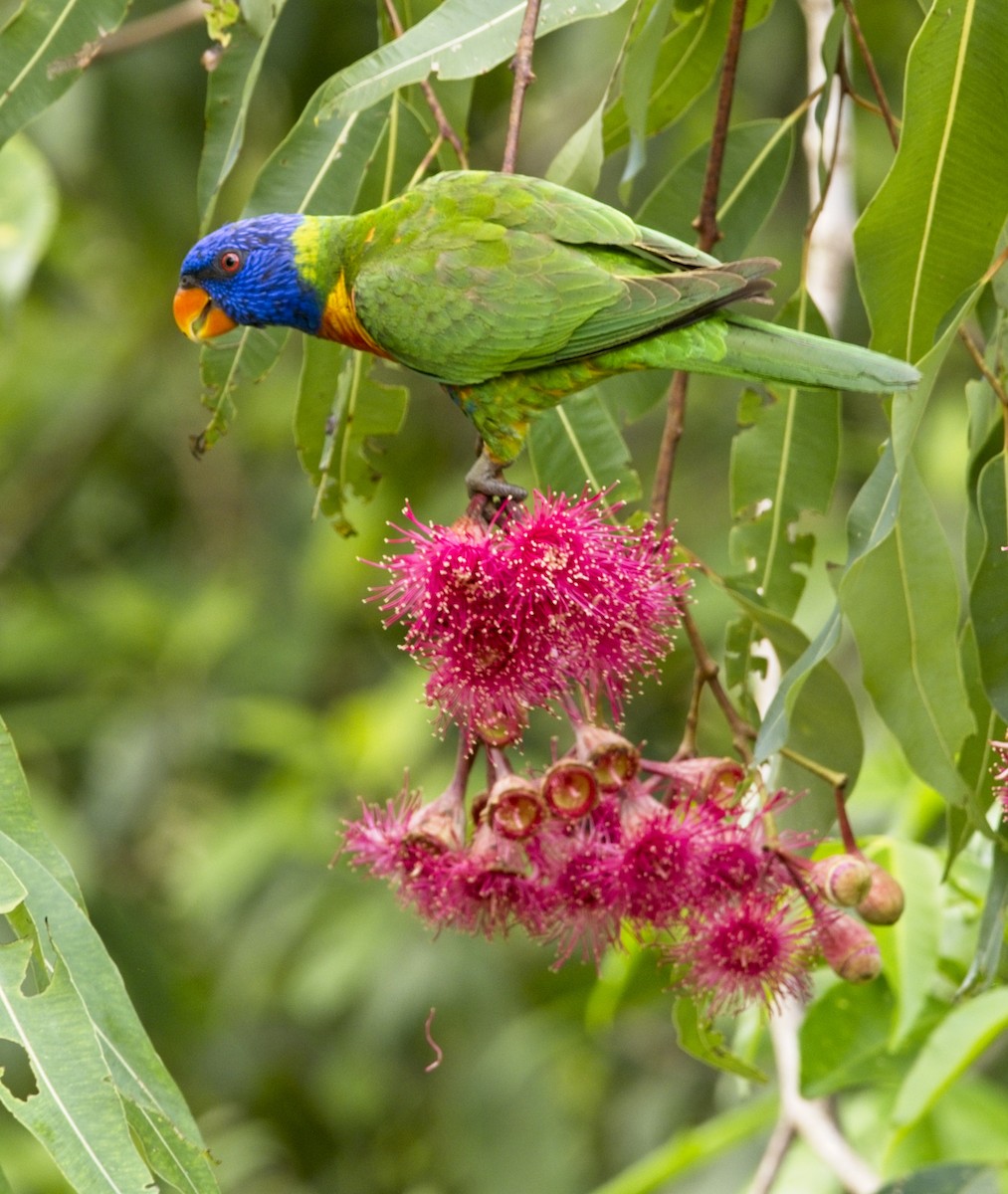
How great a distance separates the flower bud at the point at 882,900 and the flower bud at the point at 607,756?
285mm

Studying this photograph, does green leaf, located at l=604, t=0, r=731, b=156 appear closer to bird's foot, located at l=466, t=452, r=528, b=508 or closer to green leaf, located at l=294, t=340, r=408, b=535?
green leaf, located at l=294, t=340, r=408, b=535

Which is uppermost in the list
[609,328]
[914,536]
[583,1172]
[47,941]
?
[609,328]

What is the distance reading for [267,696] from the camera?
5055 millimetres

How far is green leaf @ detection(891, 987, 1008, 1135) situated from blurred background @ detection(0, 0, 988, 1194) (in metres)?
1.22

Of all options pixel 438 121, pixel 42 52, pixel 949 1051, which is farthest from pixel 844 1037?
pixel 42 52

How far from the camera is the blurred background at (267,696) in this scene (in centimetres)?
410

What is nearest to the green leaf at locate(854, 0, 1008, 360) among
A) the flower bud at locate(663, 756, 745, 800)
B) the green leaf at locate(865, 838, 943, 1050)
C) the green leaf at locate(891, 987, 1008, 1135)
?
the flower bud at locate(663, 756, 745, 800)

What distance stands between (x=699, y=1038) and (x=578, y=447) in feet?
2.49

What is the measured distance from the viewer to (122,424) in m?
5.63

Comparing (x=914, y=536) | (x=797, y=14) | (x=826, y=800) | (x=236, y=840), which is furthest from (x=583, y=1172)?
(x=797, y=14)

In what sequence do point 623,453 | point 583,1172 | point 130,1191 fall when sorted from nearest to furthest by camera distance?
point 130,1191 → point 623,453 → point 583,1172

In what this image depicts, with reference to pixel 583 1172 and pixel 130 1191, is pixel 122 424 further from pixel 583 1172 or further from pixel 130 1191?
pixel 130 1191

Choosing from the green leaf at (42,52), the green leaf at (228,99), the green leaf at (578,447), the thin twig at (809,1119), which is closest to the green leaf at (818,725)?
the green leaf at (578,447)

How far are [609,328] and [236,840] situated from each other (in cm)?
279
